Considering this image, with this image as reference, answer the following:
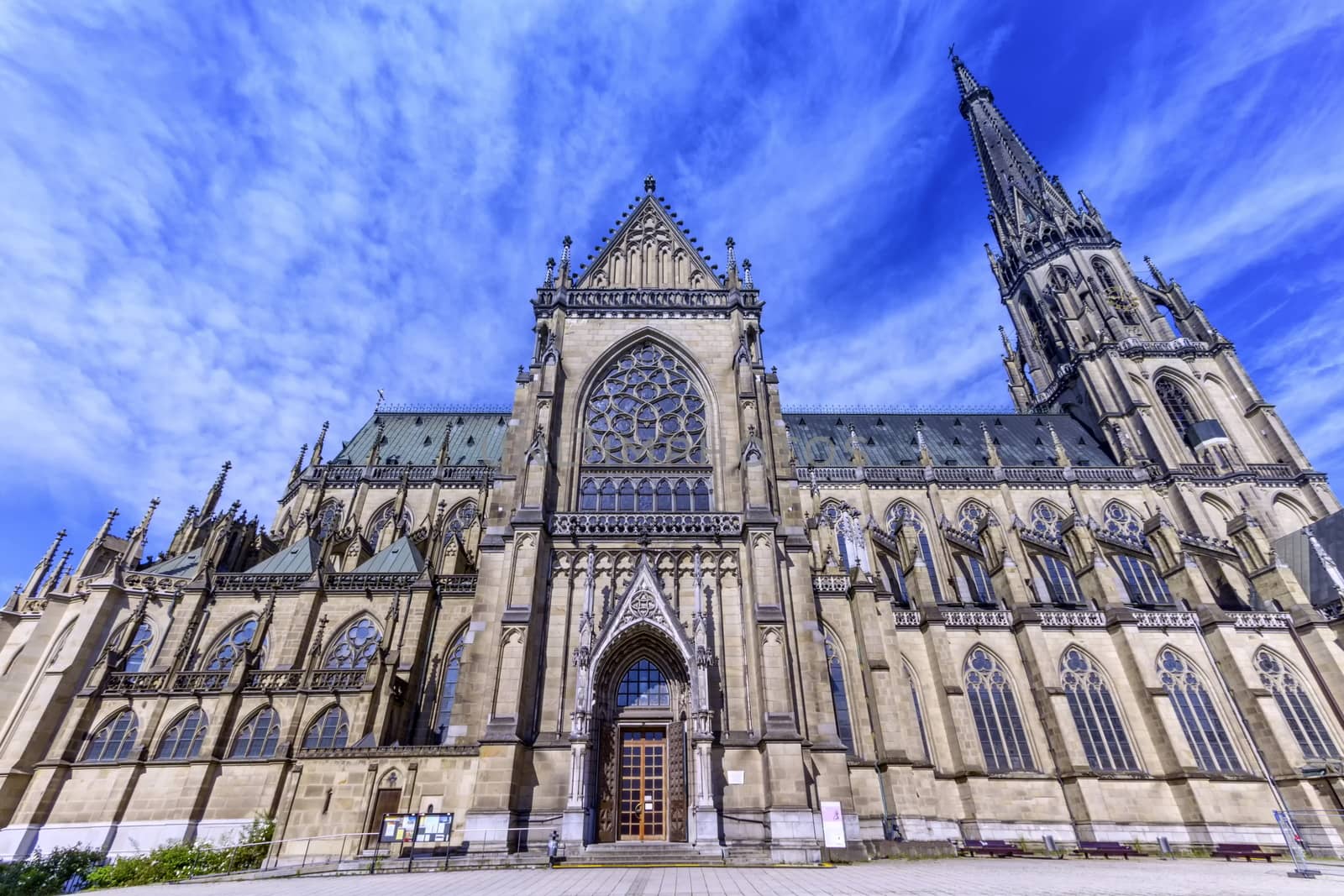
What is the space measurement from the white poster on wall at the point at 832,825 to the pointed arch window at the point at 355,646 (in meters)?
17.4

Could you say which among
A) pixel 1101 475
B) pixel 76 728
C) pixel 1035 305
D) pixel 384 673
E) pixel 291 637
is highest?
pixel 1035 305

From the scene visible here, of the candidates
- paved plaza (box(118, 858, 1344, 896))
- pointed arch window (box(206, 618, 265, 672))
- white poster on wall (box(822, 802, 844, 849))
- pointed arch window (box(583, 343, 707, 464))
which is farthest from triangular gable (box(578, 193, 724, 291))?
paved plaza (box(118, 858, 1344, 896))

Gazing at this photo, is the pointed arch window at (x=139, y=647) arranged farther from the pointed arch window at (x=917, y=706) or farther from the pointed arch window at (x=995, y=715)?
the pointed arch window at (x=995, y=715)

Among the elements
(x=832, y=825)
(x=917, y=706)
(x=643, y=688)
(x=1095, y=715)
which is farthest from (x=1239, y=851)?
(x=643, y=688)

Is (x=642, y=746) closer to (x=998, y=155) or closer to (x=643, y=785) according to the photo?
(x=643, y=785)

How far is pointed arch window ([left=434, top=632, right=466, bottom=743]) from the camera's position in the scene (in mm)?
22734

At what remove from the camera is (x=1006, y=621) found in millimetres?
27156

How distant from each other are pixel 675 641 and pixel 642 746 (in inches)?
130

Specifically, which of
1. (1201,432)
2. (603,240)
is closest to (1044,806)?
(1201,432)

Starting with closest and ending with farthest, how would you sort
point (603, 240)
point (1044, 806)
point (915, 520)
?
point (1044, 806) → point (603, 240) → point (915, 520)

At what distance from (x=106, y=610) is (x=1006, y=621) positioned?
120 feet

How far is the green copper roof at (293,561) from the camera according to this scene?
26.1 meters

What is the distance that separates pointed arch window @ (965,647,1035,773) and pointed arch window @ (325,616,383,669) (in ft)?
79.2

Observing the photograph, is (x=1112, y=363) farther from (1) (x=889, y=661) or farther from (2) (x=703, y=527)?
(2) (x=703, y=527)
